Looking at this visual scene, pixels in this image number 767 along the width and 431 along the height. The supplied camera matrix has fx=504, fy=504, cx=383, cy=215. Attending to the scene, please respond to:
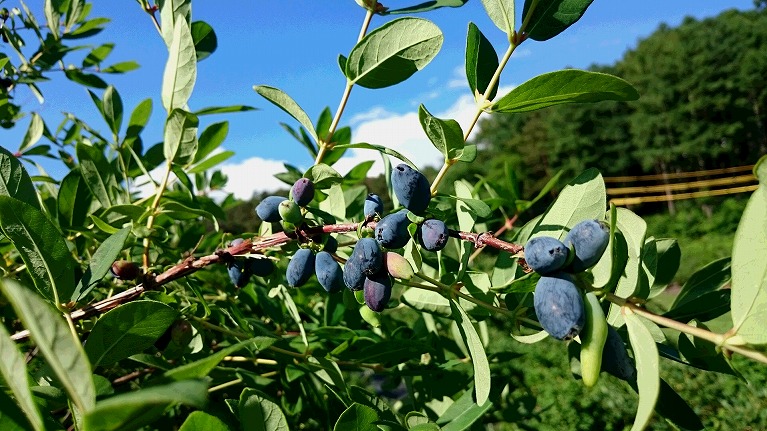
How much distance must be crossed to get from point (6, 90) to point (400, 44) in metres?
1.30

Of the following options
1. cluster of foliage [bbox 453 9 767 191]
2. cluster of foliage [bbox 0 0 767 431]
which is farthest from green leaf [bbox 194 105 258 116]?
cluster of foliage [bbox 453 9 767 191]

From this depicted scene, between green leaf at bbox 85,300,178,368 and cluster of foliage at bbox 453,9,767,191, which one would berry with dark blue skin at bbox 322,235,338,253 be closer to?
green leaf at bbox 85,300,178,368

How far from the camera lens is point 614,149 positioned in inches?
1206

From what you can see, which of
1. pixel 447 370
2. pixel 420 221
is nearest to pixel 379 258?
pixel 420 221

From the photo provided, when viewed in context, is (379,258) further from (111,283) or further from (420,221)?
(111,283)

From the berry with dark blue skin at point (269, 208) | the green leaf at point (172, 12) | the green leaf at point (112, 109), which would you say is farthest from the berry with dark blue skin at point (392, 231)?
the green leaf at point (112, 109)

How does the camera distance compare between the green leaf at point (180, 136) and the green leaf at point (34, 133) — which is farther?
the green leaf at point (34, 133)

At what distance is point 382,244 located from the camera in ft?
2.21

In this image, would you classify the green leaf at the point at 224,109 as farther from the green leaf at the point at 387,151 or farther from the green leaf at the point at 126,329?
the green leaf at the point at 126,329

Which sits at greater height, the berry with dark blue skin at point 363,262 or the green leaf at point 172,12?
the green leaf at point 172,12

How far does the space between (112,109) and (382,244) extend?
3.06ft

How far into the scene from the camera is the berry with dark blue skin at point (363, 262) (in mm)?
650

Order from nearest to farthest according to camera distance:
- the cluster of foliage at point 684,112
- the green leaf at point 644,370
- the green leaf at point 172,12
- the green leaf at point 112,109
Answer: the green leaf at point 644,370, the green leaf at point 172,12, the green leaf at point 112,109, the cluster of foliage at point 684,112

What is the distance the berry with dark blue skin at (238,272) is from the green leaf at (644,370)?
0.59 m
